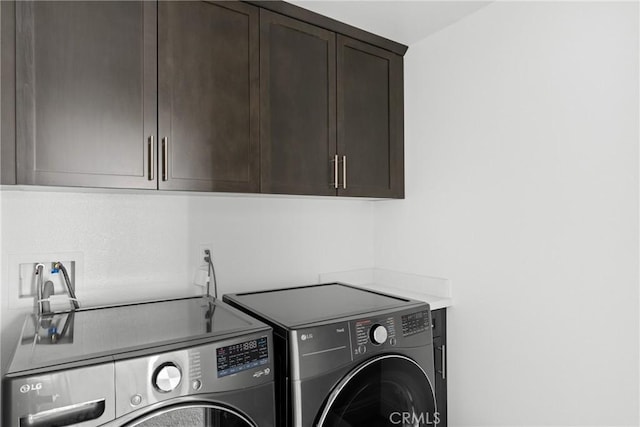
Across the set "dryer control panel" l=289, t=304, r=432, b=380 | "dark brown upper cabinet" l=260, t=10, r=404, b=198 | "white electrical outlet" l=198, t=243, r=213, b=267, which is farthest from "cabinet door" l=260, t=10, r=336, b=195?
"dryer control panel" l=289, t=304, r=432, b=380


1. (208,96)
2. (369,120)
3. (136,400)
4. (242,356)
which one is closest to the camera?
(136,400)

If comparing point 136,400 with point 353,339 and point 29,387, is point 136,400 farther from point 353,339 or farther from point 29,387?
point 353,339

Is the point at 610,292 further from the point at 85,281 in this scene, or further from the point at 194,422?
the point at 85,281

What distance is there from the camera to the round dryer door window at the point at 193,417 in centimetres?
103

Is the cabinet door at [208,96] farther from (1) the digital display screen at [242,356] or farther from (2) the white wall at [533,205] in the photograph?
(2) the white wall at [533,205]

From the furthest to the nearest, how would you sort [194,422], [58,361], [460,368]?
[460,368] → [194,422] → [58,361]

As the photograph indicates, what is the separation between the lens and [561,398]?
154 centimetres

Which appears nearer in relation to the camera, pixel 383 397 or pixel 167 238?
pixel 383 397

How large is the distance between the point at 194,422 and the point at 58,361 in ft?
1.26

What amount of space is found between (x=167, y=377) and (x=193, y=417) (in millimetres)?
149

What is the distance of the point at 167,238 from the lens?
1773mm

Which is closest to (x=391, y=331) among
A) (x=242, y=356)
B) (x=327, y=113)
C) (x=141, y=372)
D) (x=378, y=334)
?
(x=378, y=334)

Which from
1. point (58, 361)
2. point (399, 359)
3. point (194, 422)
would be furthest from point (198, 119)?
point (399, 359)

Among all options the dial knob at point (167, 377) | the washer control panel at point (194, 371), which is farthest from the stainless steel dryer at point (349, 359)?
the dial knob at point (167, 377)
